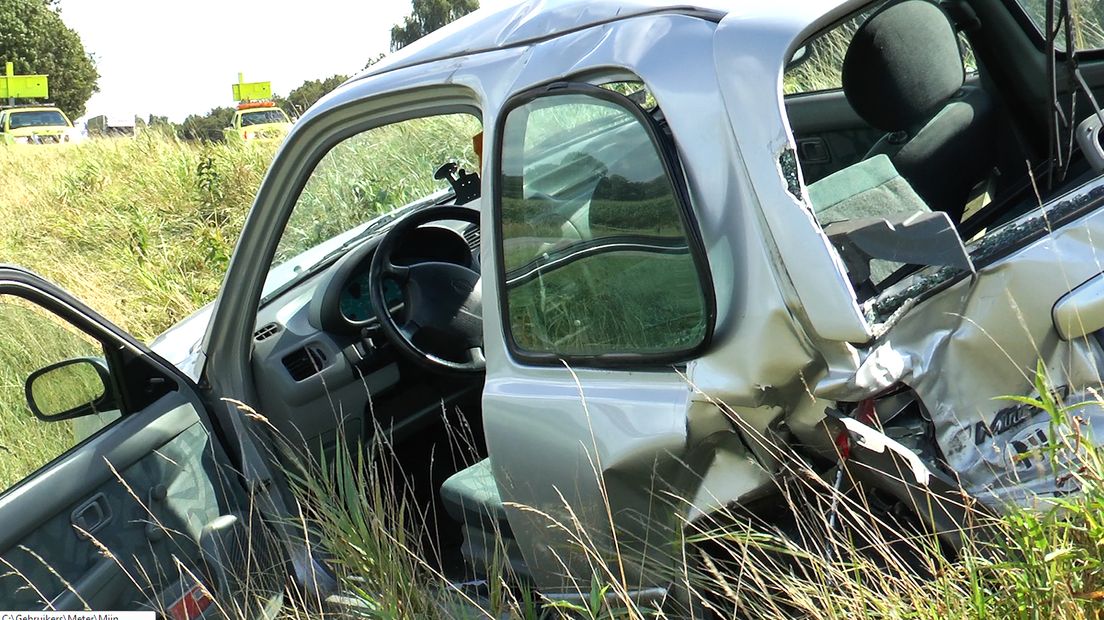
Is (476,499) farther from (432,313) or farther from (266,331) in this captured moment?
(266,331)

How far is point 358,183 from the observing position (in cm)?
464

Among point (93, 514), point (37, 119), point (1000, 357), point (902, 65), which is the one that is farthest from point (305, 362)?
point (37, 119)

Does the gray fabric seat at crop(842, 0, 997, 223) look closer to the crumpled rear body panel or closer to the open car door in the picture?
→ the crumpled rear body panel

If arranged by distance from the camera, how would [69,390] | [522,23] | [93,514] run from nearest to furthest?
[522,23] < [93,514] < [69,390]

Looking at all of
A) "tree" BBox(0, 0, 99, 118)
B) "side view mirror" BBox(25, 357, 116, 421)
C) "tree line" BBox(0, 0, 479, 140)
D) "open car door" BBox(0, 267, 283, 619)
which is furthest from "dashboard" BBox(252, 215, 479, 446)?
"tree" BBox(0, 0, 99, 118)

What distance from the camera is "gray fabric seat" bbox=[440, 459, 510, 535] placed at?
2.87 m

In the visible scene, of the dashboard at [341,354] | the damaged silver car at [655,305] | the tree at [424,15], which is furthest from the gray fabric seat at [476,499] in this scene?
the tree at [424,15]

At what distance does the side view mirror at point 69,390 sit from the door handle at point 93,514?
9.8 inches

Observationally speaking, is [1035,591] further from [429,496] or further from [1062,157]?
[429,496]

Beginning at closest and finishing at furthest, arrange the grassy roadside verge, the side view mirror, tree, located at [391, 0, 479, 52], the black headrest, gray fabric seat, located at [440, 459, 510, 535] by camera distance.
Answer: the black headrest
the side view mirror
gray fabric seat, located at [440, 459, 510, 535]
the grassy roadside verge
tree, located at [391, 0, 479, 52]

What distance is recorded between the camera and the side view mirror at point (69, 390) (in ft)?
8.91

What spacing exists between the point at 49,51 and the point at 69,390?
40424 mm

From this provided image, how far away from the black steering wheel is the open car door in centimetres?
64

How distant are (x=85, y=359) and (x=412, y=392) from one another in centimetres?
116
